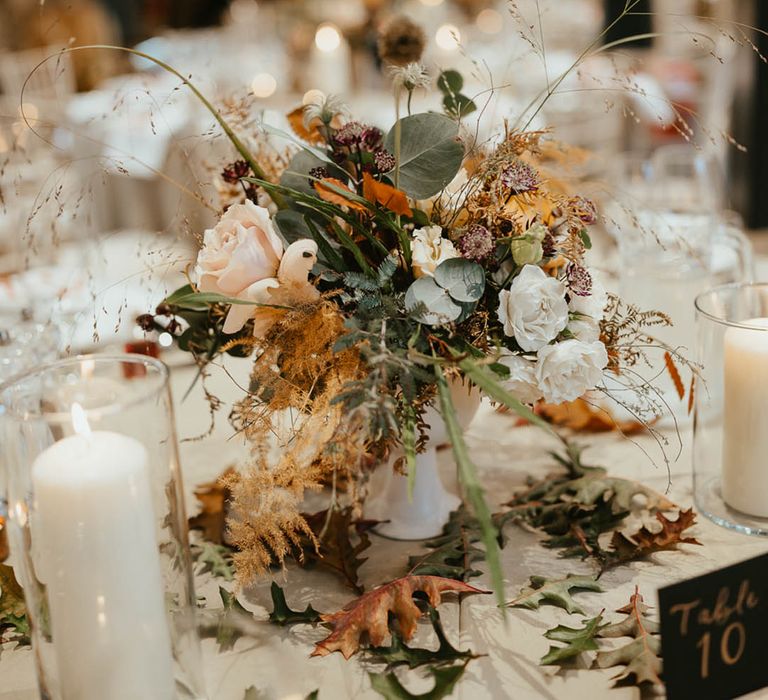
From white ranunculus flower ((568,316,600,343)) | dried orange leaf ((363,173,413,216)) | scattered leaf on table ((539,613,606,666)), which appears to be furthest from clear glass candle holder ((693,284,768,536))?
dried orange leaf ((363,173,413,216))

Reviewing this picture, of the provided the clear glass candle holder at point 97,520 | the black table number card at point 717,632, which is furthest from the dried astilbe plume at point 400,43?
the black table number card at point 717,632

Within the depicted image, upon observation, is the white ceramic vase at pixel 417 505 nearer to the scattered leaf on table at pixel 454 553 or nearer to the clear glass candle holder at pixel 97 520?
the scattered leaf on table at pixel 454 553

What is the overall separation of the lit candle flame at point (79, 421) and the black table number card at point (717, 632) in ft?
1.36

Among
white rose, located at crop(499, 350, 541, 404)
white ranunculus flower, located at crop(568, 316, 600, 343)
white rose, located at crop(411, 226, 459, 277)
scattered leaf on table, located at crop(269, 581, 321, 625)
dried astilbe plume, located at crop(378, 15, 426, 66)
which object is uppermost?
dried astilbe plume, located at crop(378, 15, 426, 66)

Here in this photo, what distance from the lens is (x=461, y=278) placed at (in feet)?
A: 2.69

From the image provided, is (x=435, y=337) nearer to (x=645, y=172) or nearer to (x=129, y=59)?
(x=645, y=172)

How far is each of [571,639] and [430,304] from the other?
0.31 metres

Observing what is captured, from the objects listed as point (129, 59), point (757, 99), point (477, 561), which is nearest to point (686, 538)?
point (477, 561)

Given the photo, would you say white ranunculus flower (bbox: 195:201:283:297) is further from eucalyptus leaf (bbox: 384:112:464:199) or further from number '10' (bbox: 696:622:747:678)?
number '10' (bbox: 696:622:747:678)

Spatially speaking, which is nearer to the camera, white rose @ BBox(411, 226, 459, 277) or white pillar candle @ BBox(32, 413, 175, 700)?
white pillar candle @ BBox(32, 413, 175, 700)

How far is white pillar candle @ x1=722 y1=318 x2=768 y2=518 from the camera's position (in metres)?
0.89

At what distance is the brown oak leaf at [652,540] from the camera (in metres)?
0.91

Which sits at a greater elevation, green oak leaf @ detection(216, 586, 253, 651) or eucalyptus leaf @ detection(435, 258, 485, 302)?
eucalyptus leaf @ detection(435, 258, 485, 302)

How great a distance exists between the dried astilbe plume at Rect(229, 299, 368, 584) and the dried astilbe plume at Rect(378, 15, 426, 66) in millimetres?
395
